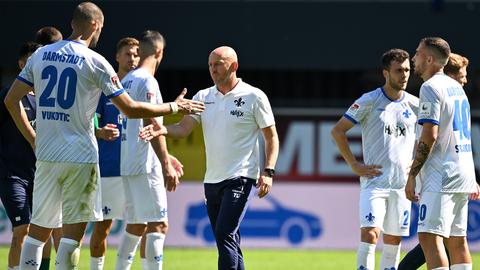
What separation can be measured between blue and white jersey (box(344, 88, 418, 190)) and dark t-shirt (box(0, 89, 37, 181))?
3114 millimetres

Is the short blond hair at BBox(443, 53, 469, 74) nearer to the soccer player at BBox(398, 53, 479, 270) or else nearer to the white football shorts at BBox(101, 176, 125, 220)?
the soccer player at BBox(398, 53, 479, 270)

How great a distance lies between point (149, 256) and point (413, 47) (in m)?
10.9

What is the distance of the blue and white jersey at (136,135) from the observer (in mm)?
10430

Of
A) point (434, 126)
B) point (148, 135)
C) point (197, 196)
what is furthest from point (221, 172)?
point (197, 196)

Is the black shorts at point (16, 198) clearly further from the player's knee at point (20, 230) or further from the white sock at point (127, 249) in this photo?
the white sock at point (127, 249)

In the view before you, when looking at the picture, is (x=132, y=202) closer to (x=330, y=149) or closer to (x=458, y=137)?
(x=458, y=137)

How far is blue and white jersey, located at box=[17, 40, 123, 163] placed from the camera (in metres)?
8.70

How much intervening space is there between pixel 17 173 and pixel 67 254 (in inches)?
72.7

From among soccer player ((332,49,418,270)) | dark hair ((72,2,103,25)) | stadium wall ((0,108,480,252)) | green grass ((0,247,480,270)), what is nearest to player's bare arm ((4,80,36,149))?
dark hair ((72,2,103,25))

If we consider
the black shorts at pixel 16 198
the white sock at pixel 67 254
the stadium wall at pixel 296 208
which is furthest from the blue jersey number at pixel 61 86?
the stadium wall at pixel 296 208

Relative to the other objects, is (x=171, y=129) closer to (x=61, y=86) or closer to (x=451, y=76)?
(x=61, y=86)

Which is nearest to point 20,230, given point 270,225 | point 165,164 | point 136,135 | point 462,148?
point 136,135

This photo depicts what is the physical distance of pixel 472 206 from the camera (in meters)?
17.3

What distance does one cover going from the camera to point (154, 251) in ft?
33.8
